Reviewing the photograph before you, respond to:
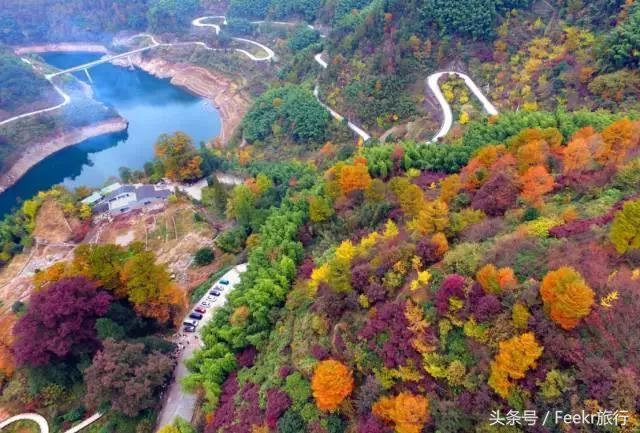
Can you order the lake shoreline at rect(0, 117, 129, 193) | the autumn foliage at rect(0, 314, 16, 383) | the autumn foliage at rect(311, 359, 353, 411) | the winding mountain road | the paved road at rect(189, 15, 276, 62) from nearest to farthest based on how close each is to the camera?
the autumn foliage at rect(311, 359, 353, 411) → the autumn foliage at rect(0, 314, 16, 383) → the winding mountain road → the lake shoreline at rect(0, 117, 129, 193) → the paved road at rect(189, 15, 276, 62)

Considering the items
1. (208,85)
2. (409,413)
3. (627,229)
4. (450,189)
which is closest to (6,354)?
(409,413)

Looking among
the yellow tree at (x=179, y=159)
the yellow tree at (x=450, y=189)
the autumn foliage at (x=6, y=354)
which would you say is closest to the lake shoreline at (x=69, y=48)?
the yellow tree at (x=179, y=159)

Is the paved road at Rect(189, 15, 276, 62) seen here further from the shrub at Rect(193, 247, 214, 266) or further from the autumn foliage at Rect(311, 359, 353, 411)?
the autumn foliage at Rect(311, 359, 353, 411)

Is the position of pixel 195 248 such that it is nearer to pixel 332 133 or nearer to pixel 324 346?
pixel 324 346

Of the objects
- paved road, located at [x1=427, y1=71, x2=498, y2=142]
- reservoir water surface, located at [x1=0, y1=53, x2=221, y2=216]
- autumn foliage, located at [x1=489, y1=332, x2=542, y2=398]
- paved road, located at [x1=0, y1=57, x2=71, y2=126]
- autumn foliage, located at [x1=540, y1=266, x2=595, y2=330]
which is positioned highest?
autumn foliage, located at [x1=540, y1=266, x2=595, y2=330]

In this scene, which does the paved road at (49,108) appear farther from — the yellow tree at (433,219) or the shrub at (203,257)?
the yellow tree at (433,219)

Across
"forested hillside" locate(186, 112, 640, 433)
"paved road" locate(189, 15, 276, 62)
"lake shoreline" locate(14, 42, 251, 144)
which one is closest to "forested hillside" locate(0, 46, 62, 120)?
"lake shoreline" locate(14, 42, 251, 144)
